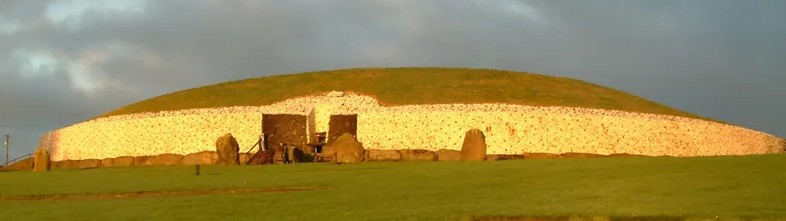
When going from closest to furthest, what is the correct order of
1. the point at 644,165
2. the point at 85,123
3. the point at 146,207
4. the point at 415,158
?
the point at 146,207 < the point at 644,165 < the point at 415,158 < the point at 85,123

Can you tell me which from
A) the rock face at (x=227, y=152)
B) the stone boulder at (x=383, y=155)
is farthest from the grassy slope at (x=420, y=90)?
the rock face at (x=227, y=152)

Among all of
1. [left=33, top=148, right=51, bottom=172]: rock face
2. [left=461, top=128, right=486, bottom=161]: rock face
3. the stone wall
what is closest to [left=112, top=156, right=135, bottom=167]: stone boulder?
the stone wall

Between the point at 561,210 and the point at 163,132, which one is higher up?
the point at 163,132

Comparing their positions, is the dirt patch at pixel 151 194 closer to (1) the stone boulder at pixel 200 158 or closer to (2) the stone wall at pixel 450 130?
(1) the stone boulder at pixel 200 158

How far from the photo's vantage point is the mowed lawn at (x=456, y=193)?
66.3 feet

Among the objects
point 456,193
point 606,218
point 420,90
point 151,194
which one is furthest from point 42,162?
point 606,218

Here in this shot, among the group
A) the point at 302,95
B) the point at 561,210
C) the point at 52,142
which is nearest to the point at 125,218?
the point at 561,210

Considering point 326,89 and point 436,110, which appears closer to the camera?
point 436,110

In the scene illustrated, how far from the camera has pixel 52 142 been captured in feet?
211

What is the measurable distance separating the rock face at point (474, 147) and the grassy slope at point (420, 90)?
15.8m

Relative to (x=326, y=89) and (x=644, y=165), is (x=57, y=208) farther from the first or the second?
(x=326, y=89)

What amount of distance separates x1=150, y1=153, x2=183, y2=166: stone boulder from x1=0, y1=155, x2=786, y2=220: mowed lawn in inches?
703

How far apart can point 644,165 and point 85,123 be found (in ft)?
129

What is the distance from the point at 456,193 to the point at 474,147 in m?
18.4
